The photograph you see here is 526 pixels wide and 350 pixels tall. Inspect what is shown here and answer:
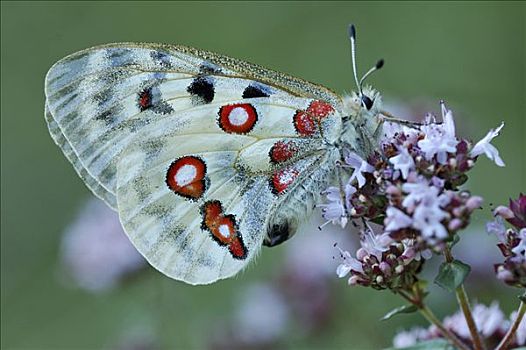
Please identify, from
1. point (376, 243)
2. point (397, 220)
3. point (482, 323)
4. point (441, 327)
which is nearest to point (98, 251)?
point (482, 323)

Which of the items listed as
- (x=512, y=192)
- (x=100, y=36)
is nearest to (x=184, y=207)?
(x=512, y=192)

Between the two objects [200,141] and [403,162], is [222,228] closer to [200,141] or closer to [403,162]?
[200,141]

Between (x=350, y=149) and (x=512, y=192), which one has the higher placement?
(x=350, y=149)

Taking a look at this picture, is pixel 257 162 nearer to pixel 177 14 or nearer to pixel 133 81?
pixel 133 81

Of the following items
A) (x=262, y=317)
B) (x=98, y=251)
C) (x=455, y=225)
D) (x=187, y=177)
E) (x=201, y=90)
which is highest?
(x=455, y=225)

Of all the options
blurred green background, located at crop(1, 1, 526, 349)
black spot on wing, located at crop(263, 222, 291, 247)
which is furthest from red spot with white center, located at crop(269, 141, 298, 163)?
blurred green background, located at crop(1, 1, 526, 349)

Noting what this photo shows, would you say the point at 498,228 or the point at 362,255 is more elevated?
the point at 498,228

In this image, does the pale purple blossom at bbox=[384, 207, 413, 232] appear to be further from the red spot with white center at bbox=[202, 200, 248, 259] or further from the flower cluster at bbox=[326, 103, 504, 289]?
the red spot with white center at bbox=[202, 200, 248, 259]
